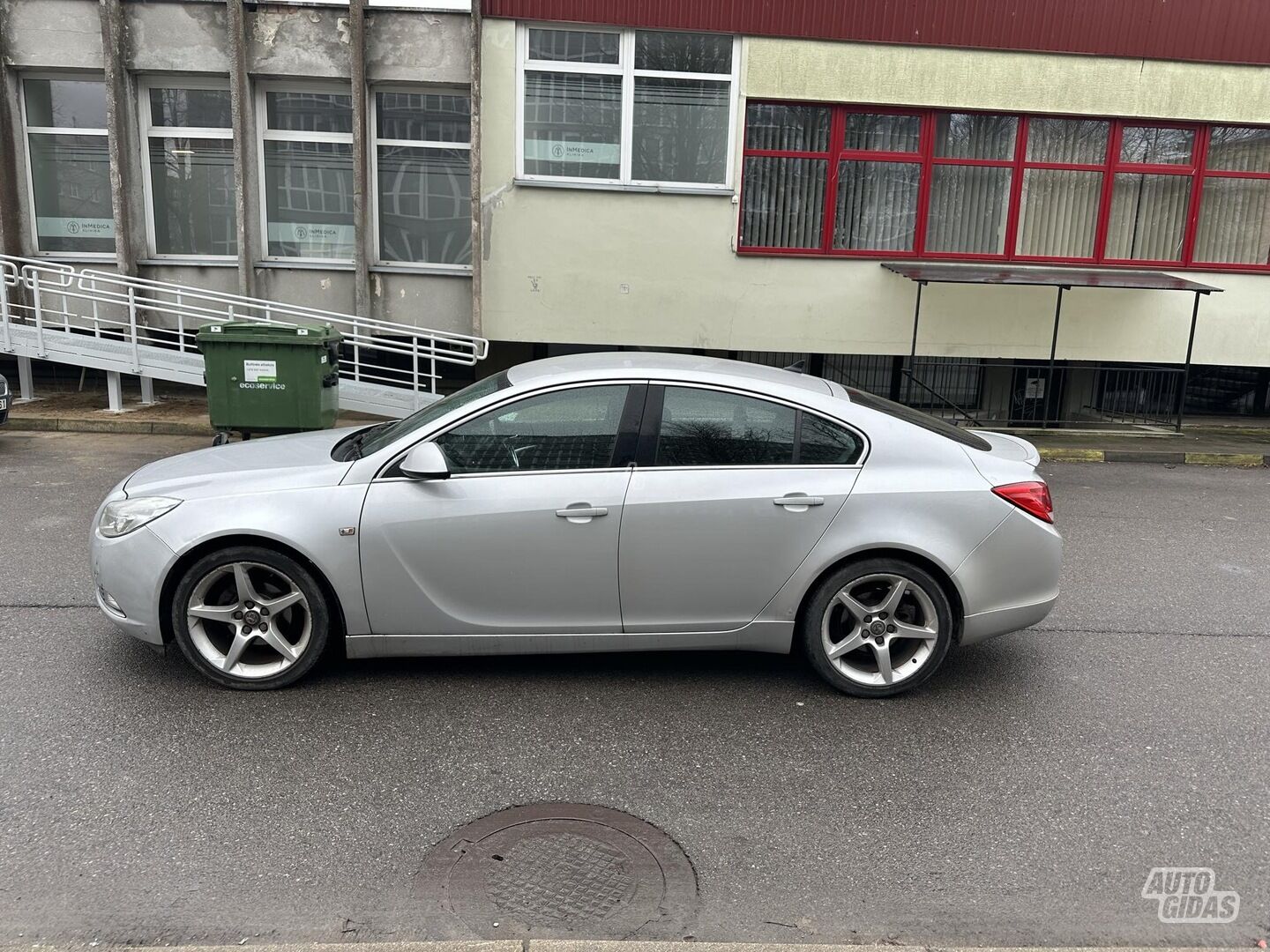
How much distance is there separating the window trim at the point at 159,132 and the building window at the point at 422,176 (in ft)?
6.64

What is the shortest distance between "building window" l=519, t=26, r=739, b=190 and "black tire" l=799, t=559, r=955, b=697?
9.41 m

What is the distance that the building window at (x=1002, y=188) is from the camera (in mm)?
13305

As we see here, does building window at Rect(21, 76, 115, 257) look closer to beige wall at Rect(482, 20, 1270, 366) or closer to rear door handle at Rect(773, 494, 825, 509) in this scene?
beige wall at Rect(482, 20, 1270, 366)

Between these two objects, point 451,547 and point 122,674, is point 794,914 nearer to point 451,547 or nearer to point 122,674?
point 451,547

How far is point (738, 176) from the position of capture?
514 inches

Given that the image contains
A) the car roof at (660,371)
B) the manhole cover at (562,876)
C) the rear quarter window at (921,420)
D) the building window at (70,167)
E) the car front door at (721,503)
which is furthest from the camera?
the building window at (70,167)

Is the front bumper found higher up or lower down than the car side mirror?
lower down

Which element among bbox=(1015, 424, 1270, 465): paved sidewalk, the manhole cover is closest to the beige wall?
bbox=(1015, 424, 1270, 465): paved sidewalk

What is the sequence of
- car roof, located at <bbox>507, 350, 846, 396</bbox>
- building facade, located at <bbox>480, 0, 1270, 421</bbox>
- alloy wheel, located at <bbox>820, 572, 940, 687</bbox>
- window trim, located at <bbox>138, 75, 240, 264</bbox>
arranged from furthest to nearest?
window trim, located at <bbox>138, 75, 240, 264</bbox>
building facade, located at <bbox>480, 0, 1270, 421</bbox>
car roof, located at <bbox>507, 350, 846, 396</bbox>
alloy wheel, located at <bbox>820, 572, 940, 687</bbox>

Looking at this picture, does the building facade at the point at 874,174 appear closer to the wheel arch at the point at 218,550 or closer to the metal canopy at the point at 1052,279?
the metal canopy at the point at 1052,279

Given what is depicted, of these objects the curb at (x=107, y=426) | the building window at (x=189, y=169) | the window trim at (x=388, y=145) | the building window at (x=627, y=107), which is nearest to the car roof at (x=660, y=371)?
the curb at (x=107, y=426)

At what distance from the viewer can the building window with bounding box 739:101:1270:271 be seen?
43.7 ft

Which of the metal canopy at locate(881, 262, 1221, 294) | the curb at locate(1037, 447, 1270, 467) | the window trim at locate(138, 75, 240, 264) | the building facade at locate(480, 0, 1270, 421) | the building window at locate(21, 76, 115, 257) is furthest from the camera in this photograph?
the building window at locate(21, 76, 115, 257)

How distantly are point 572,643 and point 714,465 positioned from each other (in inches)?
40.7
